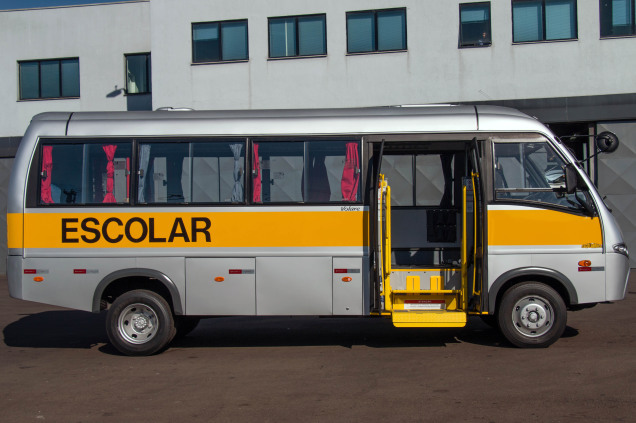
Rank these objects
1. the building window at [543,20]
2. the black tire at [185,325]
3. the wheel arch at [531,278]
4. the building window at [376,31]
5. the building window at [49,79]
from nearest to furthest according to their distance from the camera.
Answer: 1. the wheel arch at [531,278]
2. the black tire at [185,325]
3. the building window at [543,20]
4. the building window at [376,31]
5. the building window at [49,79]

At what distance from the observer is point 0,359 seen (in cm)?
913

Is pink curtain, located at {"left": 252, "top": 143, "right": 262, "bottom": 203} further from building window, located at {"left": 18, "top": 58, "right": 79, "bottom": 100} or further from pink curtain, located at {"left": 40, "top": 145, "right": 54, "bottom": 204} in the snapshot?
building window, located at {"left": 18, "top": 58, "right": 79, "bottom": 100}

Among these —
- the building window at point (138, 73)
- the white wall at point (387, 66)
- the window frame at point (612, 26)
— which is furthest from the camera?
the building window at point (138, 73)

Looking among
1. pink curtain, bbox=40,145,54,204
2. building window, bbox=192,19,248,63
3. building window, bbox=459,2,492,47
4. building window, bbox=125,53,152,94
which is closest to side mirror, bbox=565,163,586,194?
pink curtain, bbox=40,145,54,204

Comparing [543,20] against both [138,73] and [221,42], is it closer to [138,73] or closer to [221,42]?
[221,42]

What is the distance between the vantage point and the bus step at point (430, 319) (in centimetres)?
865

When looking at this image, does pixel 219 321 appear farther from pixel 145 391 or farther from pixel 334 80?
pixel 334 80

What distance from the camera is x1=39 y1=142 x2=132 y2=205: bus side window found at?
29.8ft

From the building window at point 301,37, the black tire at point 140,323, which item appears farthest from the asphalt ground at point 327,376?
the building window at point 301,37

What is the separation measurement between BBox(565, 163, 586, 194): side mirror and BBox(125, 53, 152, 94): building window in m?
16.2

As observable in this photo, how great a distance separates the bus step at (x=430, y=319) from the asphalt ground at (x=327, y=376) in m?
0.41

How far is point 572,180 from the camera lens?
28.5 feet

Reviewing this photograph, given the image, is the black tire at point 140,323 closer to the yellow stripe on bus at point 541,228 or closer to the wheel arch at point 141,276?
the wheel arch at point 141,276

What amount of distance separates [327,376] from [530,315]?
2930mm
